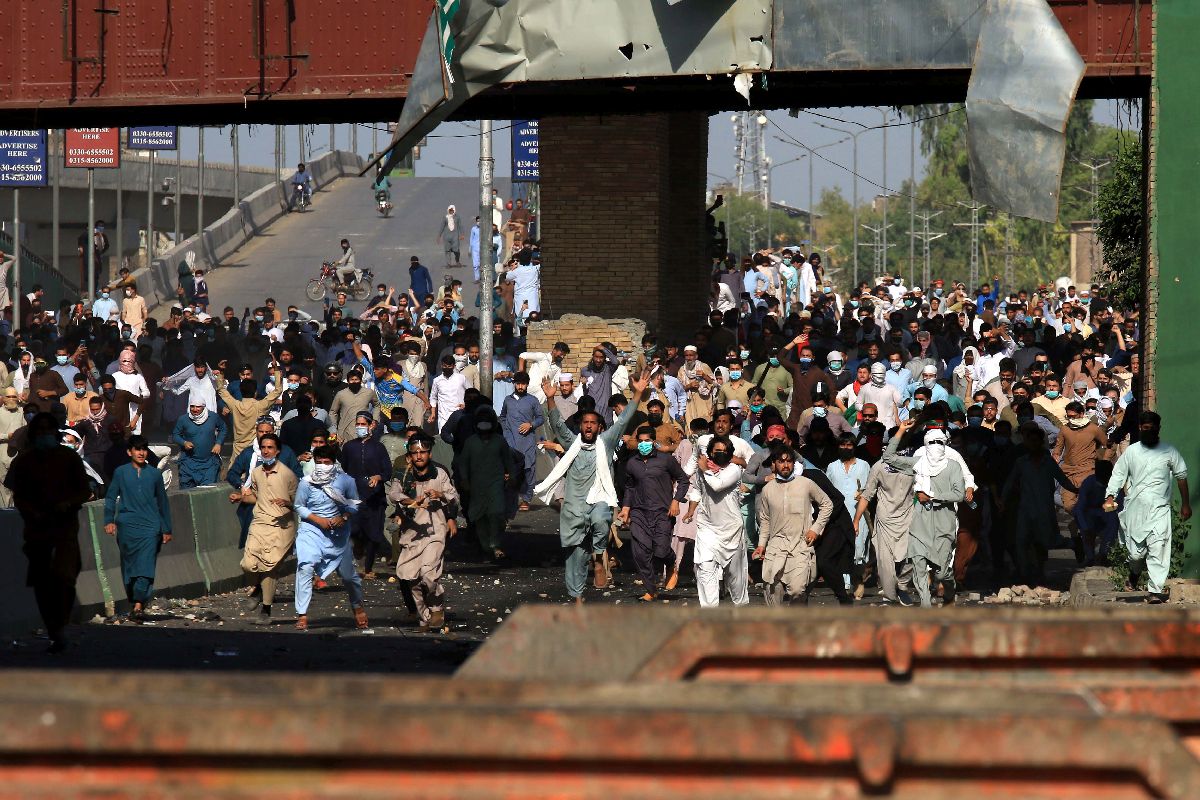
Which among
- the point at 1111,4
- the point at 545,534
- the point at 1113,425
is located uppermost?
the point at 1111,4

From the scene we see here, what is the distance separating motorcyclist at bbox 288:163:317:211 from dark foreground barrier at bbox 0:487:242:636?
1713 inches

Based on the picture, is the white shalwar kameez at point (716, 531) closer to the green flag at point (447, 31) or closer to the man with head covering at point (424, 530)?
the man with head covering at point (424, 530)

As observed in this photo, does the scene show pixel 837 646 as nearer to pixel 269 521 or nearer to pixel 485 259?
pixel 269 521

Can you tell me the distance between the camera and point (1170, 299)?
50.5ft

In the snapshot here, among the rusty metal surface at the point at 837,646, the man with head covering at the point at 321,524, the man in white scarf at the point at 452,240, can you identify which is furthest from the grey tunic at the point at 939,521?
the man in white scarf at the point at 452,240

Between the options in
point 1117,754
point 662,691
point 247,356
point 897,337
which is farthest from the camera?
point 247,356

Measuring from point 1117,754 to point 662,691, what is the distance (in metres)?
1.33

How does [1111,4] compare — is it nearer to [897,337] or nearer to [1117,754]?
[897,337]

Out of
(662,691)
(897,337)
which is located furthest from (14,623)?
(897,337)

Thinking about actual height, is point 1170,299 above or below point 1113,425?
above

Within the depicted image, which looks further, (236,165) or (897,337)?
(236,165)

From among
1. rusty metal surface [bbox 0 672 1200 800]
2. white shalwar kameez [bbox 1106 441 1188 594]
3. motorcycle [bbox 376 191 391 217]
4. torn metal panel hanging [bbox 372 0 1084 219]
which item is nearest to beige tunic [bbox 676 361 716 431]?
torn metal panel hanging [bbox 372 0 1084 219]

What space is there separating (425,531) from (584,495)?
6.28 ft

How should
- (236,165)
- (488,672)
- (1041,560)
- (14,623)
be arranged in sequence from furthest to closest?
(236,165)
(1041,560)
(14,623)
(488,672)
